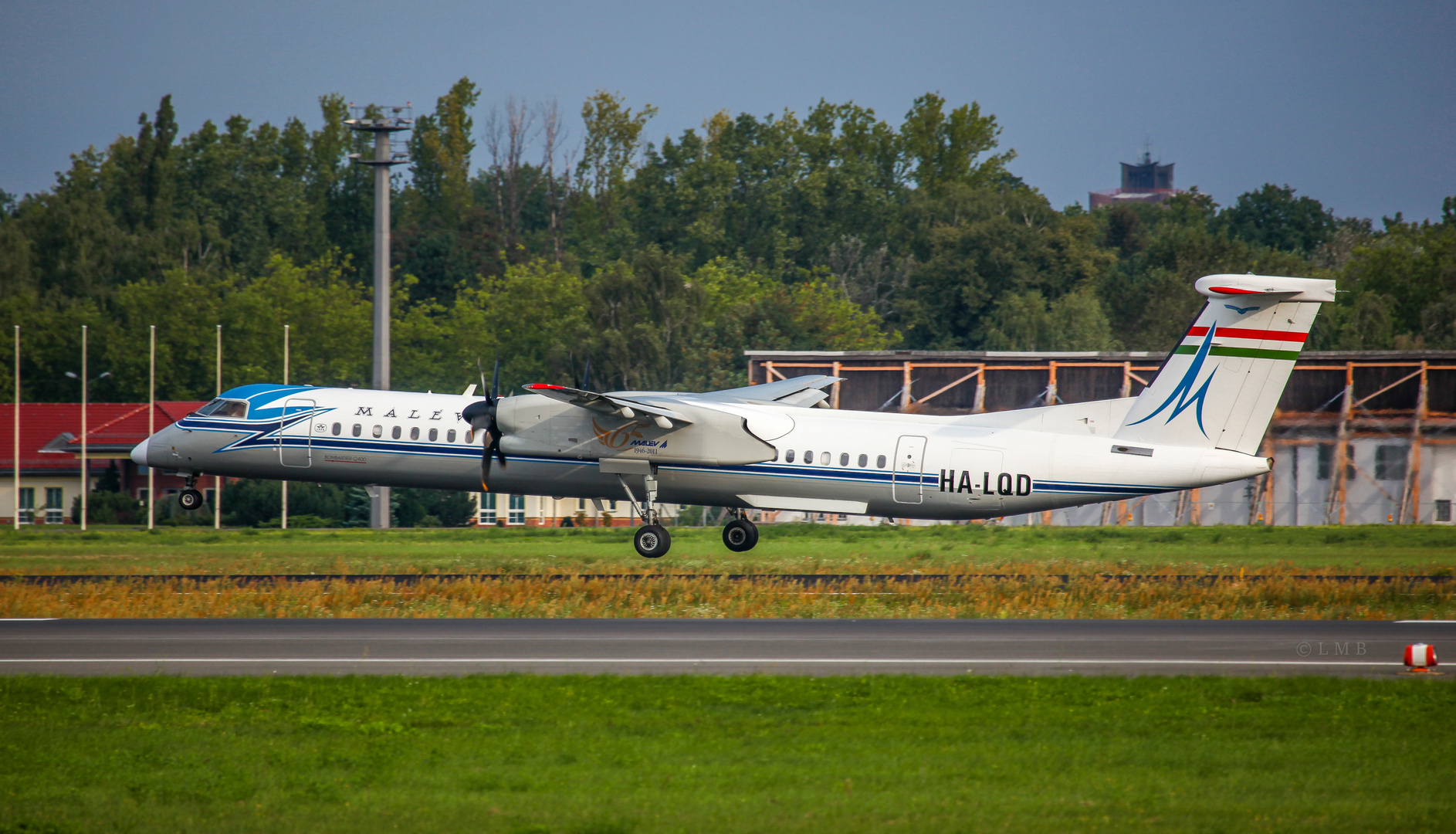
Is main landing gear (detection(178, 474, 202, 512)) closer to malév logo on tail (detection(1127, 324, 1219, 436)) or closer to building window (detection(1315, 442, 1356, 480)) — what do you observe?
malév logo on tail (detection(1127, 324, 1219, 436))

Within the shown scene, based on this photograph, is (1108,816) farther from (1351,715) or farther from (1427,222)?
(1427,222)

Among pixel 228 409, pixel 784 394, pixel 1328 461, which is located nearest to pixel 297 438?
pixel 228 409

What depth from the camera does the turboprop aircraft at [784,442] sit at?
2711 centimetres

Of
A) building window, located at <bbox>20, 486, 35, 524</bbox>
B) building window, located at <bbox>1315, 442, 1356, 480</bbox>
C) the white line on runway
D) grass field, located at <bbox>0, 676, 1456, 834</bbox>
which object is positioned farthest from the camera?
building window, located at <bbox>20, 486, 35, 524</bbox>

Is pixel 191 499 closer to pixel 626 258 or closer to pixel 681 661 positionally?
pixel 681 661

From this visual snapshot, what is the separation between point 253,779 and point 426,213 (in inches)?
4393

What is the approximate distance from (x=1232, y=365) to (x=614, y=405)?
1294cm

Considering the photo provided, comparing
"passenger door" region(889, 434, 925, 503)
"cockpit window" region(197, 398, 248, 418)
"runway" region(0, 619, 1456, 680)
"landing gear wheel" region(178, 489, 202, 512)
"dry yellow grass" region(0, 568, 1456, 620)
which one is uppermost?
"cockpit window" region(197, 398, 248, 418)

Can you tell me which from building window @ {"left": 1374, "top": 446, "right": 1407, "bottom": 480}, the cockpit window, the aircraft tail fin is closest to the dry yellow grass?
the aircraft tail fin

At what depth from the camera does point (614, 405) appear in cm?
2938

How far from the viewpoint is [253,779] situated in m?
12.6

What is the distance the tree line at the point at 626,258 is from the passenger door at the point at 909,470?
43.4 metres

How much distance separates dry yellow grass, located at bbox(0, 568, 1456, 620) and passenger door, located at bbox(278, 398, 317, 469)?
3.55 metres

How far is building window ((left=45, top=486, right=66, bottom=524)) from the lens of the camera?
6156 centimetres
